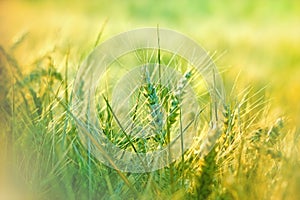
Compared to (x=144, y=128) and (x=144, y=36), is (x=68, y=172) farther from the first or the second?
(x=144, y=36)

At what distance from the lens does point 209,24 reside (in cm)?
341

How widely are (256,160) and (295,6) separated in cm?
246

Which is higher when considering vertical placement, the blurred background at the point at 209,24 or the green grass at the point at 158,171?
the blurred background at the point at 209,24

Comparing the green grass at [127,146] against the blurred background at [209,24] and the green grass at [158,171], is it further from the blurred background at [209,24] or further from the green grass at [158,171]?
the blurred background at [209,24]

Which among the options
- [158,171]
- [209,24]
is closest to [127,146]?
[158,171]

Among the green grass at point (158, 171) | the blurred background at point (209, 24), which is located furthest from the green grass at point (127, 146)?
the blurred background at point (209, 24)

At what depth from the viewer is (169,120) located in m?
1.31

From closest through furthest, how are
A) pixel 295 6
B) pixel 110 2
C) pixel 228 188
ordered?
pixel 228 188 → pixel 295 6 → pixel 110 2

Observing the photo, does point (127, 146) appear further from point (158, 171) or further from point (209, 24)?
point (209, 24)

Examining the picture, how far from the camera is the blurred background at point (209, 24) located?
8.61ft

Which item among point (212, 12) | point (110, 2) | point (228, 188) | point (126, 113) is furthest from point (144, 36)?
point (110, 2)

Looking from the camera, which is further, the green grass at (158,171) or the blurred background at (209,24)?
the blurred background at (209,24)

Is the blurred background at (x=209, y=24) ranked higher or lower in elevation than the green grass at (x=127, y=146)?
higher

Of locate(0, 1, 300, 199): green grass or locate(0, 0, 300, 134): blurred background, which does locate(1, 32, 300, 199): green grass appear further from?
locate(0, 0, 300, 134): blurred background
